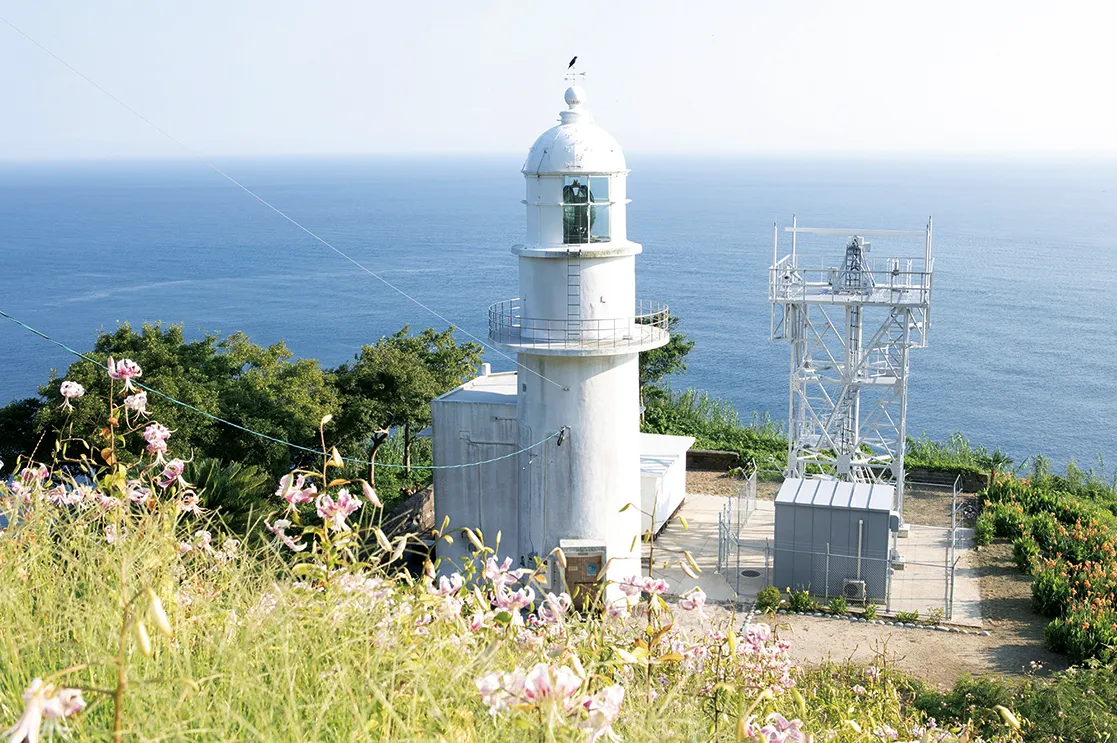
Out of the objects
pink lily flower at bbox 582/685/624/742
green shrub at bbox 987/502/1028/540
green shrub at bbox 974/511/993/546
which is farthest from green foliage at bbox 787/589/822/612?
pink lily flower at bbox 582/685/624/742

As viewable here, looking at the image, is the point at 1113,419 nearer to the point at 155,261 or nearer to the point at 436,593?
the point at 436,593

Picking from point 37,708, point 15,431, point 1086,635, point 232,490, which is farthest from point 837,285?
point 37,708

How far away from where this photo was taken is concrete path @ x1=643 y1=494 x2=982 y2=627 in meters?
19.2

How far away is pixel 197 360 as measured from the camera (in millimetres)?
24516

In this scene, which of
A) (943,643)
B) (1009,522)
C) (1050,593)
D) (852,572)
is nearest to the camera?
(943,643)

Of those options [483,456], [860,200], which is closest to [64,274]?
[483,456]

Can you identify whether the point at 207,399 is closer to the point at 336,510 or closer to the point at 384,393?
the point at 384,393

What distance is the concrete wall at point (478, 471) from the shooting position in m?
20.0

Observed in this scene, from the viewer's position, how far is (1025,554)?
20.8 m

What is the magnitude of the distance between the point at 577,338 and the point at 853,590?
6540 mm

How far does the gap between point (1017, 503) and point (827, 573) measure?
276 inches

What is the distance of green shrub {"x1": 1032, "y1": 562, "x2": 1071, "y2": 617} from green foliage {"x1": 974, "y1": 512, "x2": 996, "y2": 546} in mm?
3050

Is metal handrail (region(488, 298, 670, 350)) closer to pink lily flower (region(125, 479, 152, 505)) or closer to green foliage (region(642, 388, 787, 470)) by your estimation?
green foliage (region(642, 388, 787, 470))

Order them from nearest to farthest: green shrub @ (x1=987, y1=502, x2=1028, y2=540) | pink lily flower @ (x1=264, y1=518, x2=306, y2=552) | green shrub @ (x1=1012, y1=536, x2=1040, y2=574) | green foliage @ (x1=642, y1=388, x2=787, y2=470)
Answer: pink lily flower @ (x1=264, y1=518, x2=306, y2=552), green shrub @ (x1=1012, y1=536, x2=1040, y2=574), green shrub @ (x1=987, y1=502, x2=1028, y2=540), green foliage @ (x1=642, y1=388, x2=787, y2=470)
